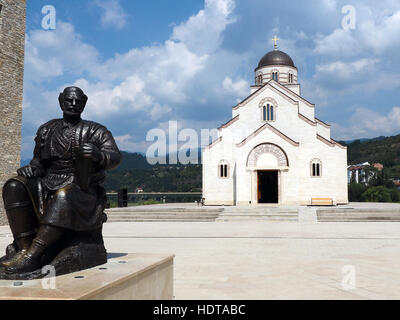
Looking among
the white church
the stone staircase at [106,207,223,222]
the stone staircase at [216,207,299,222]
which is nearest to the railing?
the white church

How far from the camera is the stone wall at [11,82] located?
54.0 ft

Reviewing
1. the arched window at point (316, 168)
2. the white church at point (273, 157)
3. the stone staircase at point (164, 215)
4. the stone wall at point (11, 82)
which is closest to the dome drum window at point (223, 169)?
the white church at point (273, 157)

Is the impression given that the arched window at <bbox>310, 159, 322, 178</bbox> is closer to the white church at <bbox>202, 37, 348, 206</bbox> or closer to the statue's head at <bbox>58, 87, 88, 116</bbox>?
the white church at <bbox>202, 37, 348, 206</bbox>

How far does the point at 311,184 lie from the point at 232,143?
602 centimetres

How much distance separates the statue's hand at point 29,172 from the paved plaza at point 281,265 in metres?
2.23

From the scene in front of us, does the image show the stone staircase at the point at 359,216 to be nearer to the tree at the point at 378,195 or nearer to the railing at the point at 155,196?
the railing at the point at 155,196

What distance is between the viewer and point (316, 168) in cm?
2661

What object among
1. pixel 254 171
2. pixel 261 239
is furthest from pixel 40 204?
pixel 254 171

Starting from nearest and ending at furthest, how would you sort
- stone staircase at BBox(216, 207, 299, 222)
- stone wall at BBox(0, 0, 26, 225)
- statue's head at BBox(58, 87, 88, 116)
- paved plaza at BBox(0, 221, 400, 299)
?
statue's head at BBox(58, 87, 88, 116)
paved plaza at BBox(0, 221, 400, 299)
stone wall at BBox(0, 0, 26, 225)
stone staircase at BBox(216, 207, 299, 222)

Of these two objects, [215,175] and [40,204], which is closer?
[40,204]

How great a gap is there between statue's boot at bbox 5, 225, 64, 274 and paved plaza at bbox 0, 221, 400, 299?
6.09 ft

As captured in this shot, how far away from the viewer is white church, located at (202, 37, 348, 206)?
83.3 ft
